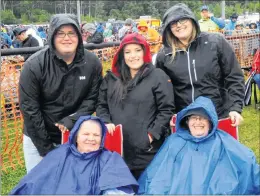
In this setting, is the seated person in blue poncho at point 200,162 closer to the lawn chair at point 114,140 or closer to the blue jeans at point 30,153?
the lawn chair at point 114,140

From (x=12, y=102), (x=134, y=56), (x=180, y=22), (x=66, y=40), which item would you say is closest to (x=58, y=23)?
(x=66, y=40)

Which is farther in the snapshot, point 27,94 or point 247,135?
point 247,135

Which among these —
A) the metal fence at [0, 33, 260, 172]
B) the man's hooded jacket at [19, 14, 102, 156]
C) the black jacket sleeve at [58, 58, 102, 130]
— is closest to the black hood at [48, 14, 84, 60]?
the man's hooded jacket at [19, 14, 102, 156]

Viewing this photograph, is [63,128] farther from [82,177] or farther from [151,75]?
[151,75]

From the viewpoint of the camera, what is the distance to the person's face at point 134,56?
3172 millimetres

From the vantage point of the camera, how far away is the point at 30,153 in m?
3.29

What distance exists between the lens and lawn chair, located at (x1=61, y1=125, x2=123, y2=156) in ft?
10.3

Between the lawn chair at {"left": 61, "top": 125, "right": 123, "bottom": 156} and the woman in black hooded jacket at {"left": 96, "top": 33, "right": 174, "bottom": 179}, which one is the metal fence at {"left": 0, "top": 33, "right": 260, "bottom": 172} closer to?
the lawn chair at {"left": 61, "top": 125, "right": 123, "bottom": 156}

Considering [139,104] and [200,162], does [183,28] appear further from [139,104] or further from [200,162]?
[200,162]

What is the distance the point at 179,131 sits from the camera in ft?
10.5

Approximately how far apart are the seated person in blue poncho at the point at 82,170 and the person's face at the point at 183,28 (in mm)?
975

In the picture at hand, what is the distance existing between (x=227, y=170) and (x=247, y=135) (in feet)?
12.7

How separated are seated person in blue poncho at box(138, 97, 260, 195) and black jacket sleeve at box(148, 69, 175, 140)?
0.10 metres

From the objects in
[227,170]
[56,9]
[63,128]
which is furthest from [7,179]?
[56,9]
